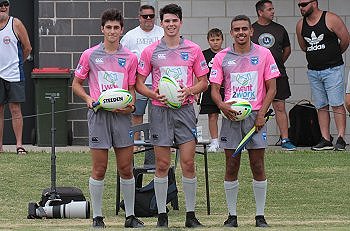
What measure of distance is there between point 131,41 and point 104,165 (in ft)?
16.3

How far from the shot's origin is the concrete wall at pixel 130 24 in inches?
754

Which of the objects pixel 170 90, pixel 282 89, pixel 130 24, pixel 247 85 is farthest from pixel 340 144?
pixel 170 90

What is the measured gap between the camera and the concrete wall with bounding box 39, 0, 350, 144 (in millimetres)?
19156

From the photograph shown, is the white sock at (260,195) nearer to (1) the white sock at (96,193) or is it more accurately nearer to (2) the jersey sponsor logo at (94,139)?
(1) the white sock at (96,193)

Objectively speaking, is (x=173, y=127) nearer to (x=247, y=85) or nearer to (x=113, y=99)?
(x=113, y=99)

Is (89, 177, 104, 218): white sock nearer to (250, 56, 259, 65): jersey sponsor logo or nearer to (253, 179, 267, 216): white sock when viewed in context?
(253, 179, 267, 216): white sock

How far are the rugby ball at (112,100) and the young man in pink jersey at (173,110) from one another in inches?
12.8

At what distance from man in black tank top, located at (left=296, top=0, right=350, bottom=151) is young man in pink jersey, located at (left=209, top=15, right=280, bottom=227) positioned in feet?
20.3

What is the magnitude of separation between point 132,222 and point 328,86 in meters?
7.07

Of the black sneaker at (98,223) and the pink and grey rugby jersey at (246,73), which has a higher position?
the pink and grey rugby jersey at (246,73)

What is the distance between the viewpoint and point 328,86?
17.9 metres

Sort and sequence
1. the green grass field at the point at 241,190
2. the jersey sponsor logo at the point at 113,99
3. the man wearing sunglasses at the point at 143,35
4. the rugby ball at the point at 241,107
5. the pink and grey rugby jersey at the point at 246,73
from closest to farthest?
the jersey sponsor logo at the point at 113,99 → the rugby ball at the point at 241,107 → the pink and grey rugby jersey at the point at 246,73 → the green grass field at the point at 241,190 → the man wearing sunglasses at the point at 143,35

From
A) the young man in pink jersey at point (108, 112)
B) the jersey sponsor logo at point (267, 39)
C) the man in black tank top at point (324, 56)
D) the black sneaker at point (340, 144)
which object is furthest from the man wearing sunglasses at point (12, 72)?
the young man in pink jersey at point (108, 112)

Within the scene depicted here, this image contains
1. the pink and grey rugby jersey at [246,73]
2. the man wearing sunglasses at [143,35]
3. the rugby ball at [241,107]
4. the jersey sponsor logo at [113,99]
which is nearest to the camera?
the jersey sponsor logo at [113,99]
